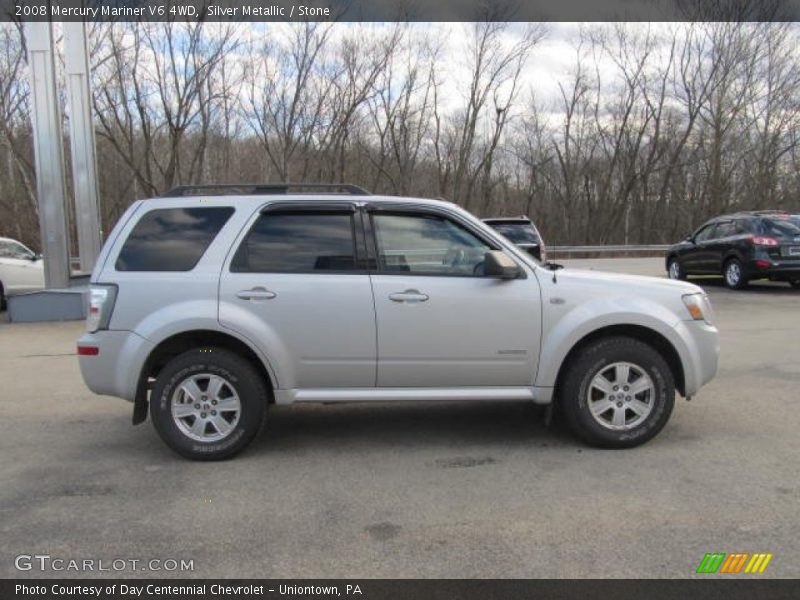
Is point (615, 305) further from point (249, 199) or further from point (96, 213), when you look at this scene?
point (96, 213)

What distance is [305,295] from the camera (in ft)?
15.4

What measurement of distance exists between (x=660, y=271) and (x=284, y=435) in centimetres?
1840

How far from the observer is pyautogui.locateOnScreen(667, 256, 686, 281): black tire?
17.4 meters

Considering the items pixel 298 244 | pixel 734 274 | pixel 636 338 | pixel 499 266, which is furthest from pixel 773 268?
pixel 298 244

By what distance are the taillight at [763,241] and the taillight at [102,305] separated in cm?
1368

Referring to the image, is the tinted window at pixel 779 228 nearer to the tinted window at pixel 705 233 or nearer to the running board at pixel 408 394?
the tinted window at pixel 705 233

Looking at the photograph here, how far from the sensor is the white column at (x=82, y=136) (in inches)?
542

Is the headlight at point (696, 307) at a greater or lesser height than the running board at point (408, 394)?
greater

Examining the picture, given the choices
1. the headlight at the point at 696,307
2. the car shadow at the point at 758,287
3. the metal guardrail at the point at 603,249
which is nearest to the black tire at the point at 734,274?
the car shadow at the point at 758,287

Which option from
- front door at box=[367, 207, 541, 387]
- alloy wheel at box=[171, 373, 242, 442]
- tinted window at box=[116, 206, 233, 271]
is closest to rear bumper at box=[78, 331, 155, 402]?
alloy wheel at box=[171, 373, 242, 442]

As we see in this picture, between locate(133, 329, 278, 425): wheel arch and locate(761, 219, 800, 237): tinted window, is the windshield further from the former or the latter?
locate(133, 329, 278, 425): wheel arch

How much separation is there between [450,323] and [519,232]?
917cm

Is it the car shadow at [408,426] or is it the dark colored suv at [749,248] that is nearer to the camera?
the car shadow at [408,426]
